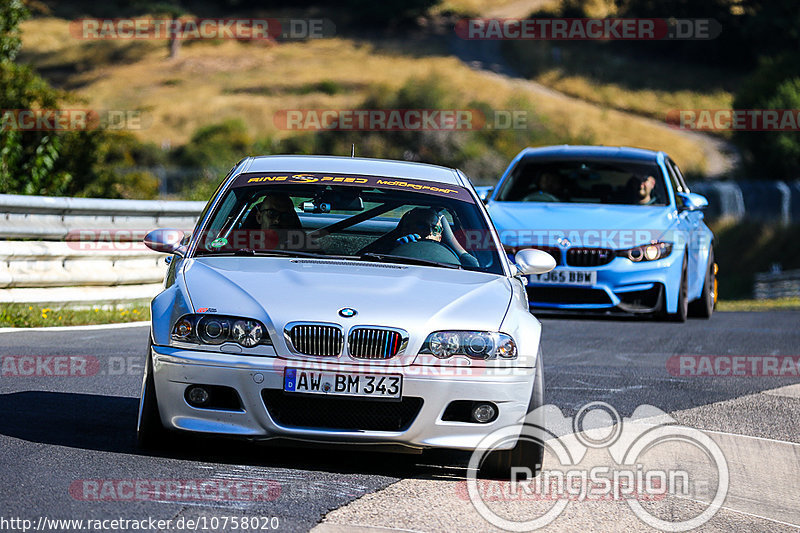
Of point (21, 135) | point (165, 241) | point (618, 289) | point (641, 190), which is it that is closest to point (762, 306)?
point (641, 190)

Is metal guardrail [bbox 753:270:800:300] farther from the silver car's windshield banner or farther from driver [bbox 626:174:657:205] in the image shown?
the silver car's windshield banner

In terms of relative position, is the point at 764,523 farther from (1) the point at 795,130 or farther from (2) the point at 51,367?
(1) the point at 795,130

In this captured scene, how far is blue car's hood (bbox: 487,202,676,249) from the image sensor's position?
11398 millimetres

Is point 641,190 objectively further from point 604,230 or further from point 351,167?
point 351,167

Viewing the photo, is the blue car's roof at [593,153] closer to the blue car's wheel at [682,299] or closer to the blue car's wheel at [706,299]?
the blue car's wheel at [706,299]

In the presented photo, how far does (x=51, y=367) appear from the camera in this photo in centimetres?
827

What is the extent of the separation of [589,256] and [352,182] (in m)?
4.87

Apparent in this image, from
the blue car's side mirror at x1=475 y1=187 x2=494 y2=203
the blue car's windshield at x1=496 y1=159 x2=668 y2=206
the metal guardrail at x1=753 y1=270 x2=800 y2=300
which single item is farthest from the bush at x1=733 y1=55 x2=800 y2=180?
the blue car's side mirror at x1=475 y1=187 x2=494 y2=203

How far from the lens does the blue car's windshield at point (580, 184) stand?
40.8 feet

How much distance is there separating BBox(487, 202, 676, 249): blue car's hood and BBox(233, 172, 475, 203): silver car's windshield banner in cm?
433

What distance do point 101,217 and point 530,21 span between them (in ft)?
282

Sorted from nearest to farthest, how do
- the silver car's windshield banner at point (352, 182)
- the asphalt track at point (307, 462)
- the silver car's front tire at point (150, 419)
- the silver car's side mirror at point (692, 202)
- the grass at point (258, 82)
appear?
1. the asphalt track at point (307, 462)
2. the silver car's front tire at point (150, 419)
3. the silver car's windshield banner at point (352, 182)
4. the silver car's side mirror at point (692, 202)
5. the grass at point (258, 82)

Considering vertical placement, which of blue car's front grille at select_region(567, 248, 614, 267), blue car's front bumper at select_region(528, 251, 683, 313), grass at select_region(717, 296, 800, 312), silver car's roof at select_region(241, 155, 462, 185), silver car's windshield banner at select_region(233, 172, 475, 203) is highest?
silver car's roof at select_region(241, 155, 462, 185)

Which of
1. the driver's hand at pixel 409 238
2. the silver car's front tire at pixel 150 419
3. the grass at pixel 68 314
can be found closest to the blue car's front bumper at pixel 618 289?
the grass at pixel 68 314
